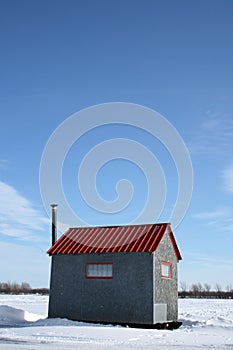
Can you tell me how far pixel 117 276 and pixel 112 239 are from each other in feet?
7.48

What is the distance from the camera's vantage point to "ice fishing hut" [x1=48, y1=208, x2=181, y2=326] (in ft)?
73.7

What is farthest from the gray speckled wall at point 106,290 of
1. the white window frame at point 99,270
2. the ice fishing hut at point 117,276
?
the white window frame at point 99,270

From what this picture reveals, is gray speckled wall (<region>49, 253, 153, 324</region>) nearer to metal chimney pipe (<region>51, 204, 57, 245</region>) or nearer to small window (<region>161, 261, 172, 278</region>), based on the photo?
small window (<region>161, 261, 172, 278</region>)

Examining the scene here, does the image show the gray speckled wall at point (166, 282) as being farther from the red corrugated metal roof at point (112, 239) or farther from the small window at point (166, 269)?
the red corrugated metal roof at point (112, 239)

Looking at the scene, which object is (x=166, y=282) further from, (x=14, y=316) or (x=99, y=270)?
(x=14, y=316)

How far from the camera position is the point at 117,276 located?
2314cm

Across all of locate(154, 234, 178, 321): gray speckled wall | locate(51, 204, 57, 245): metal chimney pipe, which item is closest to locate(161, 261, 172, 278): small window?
locate(154, 234, 178, 321): gray speckled wall

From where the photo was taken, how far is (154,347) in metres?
14.2

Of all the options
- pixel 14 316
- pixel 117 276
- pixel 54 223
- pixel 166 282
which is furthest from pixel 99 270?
pixel 14 316

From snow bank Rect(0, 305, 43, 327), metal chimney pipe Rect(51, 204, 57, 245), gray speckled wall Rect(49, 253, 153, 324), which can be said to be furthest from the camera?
metal chimney pipe Rect(51, 204, 57, 245)

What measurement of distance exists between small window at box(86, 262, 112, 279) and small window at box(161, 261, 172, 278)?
284cm

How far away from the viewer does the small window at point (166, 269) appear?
24.0 metres

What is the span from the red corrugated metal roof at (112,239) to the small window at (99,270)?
2.26 ft

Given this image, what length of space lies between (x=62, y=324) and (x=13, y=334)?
4769 mm
